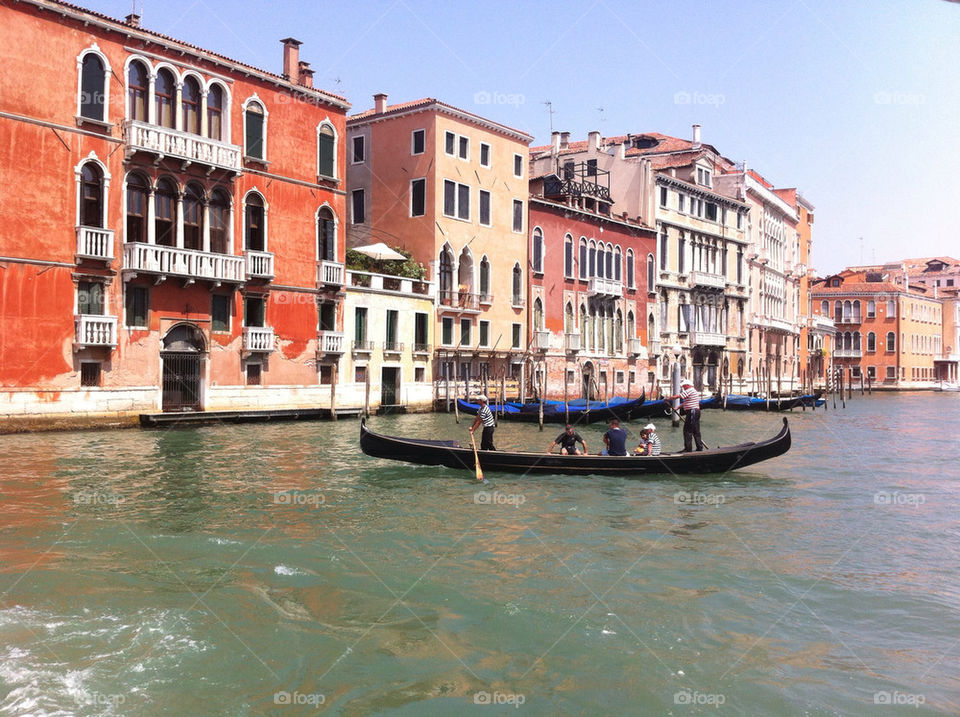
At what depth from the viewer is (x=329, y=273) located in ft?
70.0

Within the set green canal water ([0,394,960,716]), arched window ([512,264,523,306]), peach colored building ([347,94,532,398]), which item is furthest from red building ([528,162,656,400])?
green canal water ([0,394,960,716])

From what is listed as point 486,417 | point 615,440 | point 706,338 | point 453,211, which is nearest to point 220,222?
point 453,211

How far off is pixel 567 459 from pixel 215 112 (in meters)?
11.8

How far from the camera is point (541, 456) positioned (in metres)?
11.6

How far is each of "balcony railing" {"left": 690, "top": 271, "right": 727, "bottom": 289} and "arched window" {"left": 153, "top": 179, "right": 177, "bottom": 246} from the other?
887 inches

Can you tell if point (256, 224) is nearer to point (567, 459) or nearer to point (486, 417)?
point (486, 417)

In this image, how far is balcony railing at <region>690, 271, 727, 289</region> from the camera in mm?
35562

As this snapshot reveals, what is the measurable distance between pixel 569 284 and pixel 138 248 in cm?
1560

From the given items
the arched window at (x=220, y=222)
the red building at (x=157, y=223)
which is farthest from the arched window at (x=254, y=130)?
the arched window at (x=220, y=222)

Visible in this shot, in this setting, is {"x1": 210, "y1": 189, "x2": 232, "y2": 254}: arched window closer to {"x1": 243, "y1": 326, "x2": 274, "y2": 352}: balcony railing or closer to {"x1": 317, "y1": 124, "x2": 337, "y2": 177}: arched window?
{"x1": 243, "y1": 326, "x2": 274, "y2": 352}: balcony railing

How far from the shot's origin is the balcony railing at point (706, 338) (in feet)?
117

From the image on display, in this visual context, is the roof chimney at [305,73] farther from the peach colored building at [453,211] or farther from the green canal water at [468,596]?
the green canal water at [468,596]

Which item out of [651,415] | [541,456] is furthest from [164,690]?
[651,415]

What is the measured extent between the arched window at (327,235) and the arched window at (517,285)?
7333 mm
